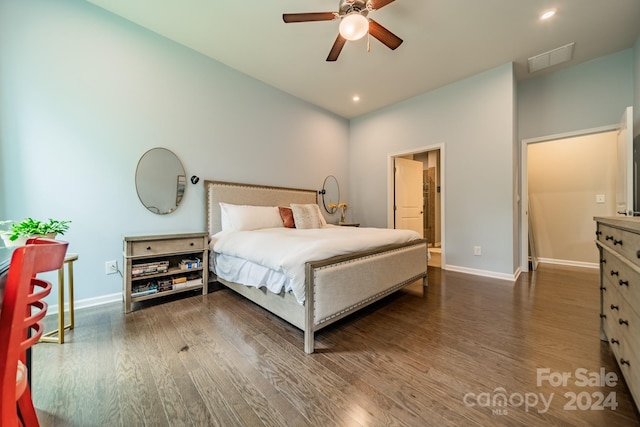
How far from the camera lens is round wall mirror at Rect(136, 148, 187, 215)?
2.63m

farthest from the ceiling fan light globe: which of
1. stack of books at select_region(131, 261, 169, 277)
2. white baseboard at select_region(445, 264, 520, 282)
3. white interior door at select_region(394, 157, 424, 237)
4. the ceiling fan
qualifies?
white baseboard at select_region(445, 264, 520, 282)

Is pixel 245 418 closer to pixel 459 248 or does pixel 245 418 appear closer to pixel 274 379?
pixel 274 379

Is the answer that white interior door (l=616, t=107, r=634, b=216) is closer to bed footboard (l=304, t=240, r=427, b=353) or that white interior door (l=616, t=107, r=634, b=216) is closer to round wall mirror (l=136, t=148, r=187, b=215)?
bed footboard (l=304, t=240, r=427, b=353)

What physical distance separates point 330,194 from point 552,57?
3633mm

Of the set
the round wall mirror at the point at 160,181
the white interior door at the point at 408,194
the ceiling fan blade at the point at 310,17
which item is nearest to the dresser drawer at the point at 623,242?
the ceiling fan blade at the point at 310,17

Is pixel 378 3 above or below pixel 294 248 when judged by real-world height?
above

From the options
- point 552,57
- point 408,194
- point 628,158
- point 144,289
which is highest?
point 552,57

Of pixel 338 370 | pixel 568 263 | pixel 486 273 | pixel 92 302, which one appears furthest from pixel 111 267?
pixel 568 263

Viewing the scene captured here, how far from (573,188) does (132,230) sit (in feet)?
21.4

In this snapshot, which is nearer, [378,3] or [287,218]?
[378,3]

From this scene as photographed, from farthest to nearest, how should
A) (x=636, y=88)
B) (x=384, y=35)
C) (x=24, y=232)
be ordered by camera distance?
(x=636, y=88)
(x=384, y=35)
(x=24, y=232)

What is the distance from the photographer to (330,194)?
189 inches

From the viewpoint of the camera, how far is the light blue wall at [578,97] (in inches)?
116

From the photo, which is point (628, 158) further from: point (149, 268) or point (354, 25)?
point (149, 268)
